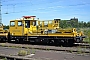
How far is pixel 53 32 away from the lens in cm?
1805

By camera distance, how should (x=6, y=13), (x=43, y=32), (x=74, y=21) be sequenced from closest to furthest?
(x=43, y=32), (x=74, y=21), (x=6, y=13)

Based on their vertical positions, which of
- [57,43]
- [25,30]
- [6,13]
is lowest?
[57,43]

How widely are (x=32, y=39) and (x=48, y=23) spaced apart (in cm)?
235

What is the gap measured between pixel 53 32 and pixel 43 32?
1108mm

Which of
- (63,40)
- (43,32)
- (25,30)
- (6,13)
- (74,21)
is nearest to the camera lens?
(63,40)

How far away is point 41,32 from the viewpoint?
18797 millimetres

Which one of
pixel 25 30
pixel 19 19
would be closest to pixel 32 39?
pixel 25 30

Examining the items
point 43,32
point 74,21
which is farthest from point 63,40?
point 74,21

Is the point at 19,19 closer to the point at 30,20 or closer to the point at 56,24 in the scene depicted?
the point at 30,20

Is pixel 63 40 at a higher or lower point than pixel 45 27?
lower

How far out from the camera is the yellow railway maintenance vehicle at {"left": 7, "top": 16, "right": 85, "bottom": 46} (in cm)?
1700

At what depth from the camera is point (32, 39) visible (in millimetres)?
19188

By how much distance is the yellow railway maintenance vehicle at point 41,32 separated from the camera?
17.0 meters

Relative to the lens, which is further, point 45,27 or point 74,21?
point 74,21
